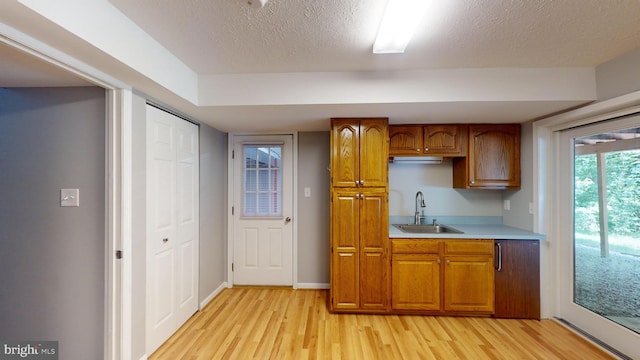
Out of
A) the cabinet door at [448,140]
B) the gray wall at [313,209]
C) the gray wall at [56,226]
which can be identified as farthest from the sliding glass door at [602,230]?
the gray wall at [56,226]

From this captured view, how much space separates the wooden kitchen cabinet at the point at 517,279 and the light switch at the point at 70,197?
358cm

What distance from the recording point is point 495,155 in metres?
2.86

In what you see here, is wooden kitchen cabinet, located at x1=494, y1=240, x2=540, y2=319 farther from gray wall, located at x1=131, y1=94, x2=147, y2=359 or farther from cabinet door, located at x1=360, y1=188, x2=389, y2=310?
gray wall, located at x1=131, y1=94, x2=147, y2=359

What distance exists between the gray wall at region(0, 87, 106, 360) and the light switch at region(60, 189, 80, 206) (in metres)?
0.03

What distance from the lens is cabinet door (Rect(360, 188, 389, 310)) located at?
2639 mm

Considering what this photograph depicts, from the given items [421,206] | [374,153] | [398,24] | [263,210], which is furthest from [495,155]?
[263,210]

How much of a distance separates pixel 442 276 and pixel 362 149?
153 cm

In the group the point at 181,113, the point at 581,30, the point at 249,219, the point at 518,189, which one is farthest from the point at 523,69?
the point at 249,219

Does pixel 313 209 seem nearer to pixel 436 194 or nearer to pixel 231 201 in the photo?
pixel 231 201

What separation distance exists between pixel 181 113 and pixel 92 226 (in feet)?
3.94

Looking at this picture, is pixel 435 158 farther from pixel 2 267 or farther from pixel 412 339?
pixel 2 267

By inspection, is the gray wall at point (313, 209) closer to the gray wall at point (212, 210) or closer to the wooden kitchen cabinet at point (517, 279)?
the gray wall at point (212, 210)

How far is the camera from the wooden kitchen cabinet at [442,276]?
2586mm

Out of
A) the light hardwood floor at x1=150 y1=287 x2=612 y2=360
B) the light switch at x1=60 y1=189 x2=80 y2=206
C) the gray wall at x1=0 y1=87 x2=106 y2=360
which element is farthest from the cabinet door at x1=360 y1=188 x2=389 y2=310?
the light switch at x1=60 y1=189 x2=80 y2=206
